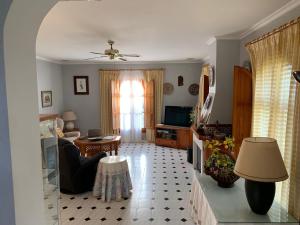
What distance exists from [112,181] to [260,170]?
7.98 feet

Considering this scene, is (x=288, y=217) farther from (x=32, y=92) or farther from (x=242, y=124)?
(x=32, y=92)

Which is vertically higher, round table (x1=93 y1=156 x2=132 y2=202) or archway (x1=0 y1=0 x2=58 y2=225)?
archway (x1=0 y1=0 x2=58 y2=225)

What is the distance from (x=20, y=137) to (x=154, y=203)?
2890 millimetres

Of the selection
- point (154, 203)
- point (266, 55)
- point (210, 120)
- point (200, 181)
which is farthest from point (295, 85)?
point (154, 203)

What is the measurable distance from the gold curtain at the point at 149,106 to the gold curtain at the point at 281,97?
4.30 m

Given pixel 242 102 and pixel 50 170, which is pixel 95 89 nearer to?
pixel 242 102

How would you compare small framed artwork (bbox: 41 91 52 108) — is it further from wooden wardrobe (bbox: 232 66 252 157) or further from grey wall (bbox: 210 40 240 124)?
wooden wardrobe (bbox: 232 66 252 157)

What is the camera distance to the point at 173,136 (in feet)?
21.7

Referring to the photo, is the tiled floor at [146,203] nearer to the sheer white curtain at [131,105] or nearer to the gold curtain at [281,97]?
the gold curtain at [281,97]

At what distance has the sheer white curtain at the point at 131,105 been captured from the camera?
7.12m

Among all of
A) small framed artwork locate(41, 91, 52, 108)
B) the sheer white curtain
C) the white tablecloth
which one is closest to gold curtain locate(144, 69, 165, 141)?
the sheer white curtain

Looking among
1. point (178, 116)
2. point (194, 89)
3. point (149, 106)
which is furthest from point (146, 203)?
point (194, 89)

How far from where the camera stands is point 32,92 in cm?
111

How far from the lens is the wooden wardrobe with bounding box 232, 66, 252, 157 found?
3.23m
